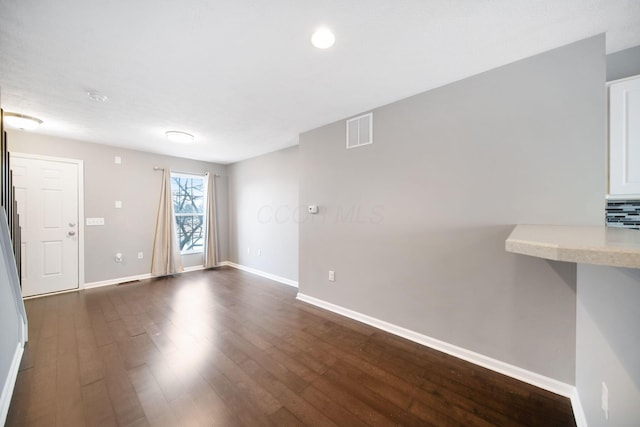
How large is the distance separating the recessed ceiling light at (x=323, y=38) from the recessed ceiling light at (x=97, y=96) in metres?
2.27

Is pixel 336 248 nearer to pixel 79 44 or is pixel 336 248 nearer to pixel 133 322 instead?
pixel 133 322

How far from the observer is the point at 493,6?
1.26m

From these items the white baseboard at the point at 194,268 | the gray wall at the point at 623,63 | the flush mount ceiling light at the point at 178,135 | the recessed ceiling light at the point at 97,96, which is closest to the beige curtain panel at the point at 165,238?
the white baseboard at the point at 194,268

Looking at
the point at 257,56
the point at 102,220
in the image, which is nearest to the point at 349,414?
the point at 257,56

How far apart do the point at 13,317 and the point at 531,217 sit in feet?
14.2

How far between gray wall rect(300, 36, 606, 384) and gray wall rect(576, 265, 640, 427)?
0.62 feet

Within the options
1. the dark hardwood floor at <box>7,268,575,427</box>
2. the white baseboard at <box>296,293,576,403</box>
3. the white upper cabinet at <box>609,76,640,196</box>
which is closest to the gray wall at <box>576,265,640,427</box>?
the white baseboard at <box>296,293,576,403</box>

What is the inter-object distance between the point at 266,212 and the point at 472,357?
12.3 feet

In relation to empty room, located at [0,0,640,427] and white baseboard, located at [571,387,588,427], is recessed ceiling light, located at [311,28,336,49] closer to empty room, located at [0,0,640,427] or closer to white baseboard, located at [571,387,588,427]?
empty room, located at [0,0,640,427]

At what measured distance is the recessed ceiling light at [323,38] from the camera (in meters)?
1.44

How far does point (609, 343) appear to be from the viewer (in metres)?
1.07

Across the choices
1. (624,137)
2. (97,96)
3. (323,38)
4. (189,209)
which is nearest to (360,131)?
(323,38)

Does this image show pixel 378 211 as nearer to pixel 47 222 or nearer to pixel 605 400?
pixel 605 400

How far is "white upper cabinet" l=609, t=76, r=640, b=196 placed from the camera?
52.1 inches
